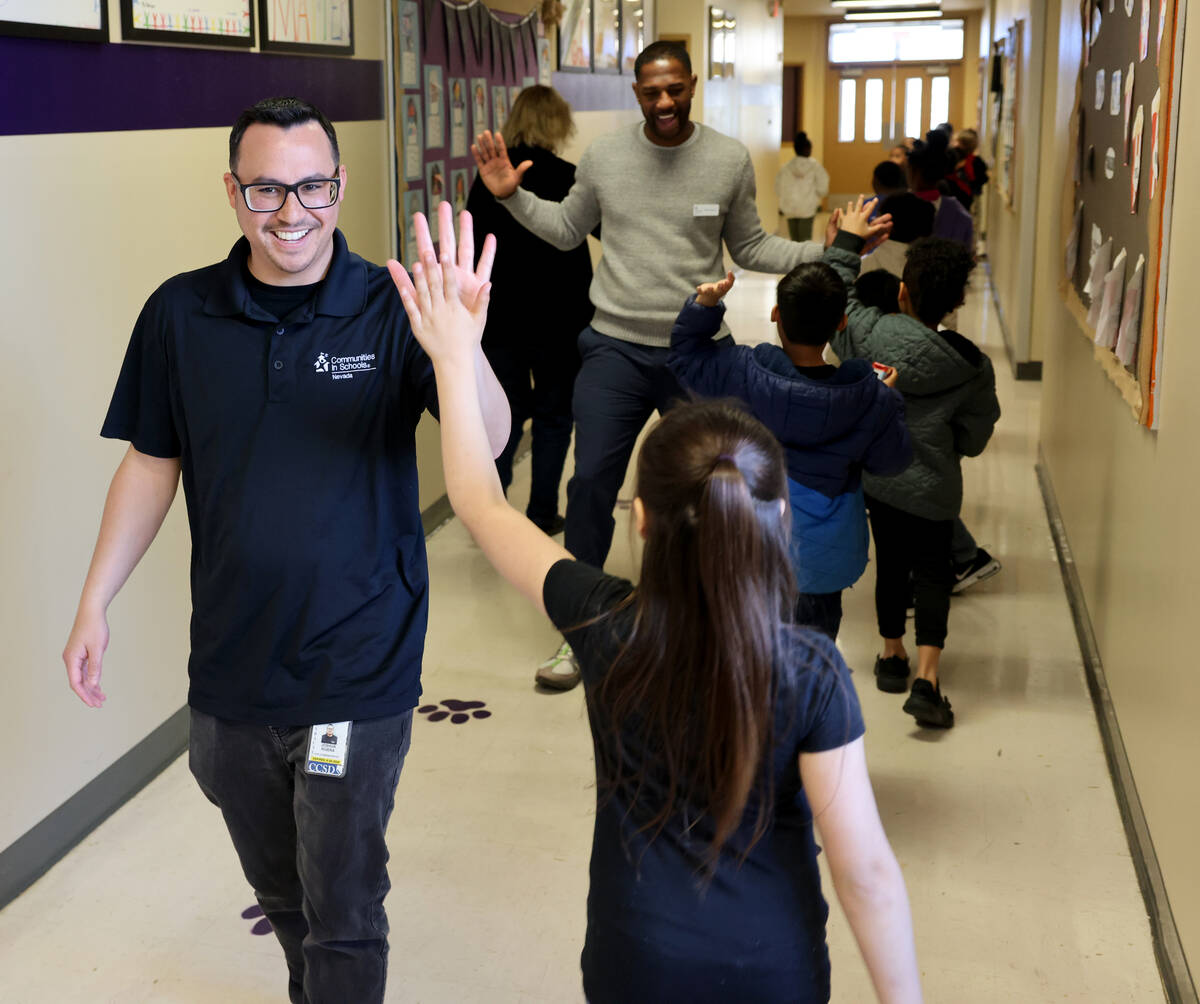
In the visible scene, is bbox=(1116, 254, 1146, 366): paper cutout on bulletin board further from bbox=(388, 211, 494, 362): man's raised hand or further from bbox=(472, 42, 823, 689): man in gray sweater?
bbox=(388, 211, 494, 362): man's raised hand

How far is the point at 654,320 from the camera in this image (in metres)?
3.62

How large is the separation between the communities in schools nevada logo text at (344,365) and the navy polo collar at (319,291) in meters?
0.06

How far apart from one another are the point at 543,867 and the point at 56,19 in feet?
6.54

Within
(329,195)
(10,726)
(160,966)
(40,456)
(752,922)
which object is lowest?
(160,966)

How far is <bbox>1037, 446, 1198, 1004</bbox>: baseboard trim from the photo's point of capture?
2.37 m

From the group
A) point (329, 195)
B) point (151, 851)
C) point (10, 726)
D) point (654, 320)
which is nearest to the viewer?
point (329, 195)

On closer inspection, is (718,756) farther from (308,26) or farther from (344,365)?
→ (308,26)

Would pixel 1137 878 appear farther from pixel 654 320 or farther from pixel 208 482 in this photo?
pixel 208 482

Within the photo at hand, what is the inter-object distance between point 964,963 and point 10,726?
1.91 meters

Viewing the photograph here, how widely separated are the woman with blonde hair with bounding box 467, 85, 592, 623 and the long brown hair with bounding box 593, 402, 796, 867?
10.8 ft

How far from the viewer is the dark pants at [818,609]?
111 inches

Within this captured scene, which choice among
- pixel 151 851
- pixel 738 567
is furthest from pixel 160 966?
pixel 738 567

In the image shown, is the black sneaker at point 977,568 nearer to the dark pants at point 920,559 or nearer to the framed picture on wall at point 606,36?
the dark pants at point 920,559

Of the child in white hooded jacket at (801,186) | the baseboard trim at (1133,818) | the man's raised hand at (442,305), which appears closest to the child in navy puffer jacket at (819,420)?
the baseboard trim at (1133,818)
